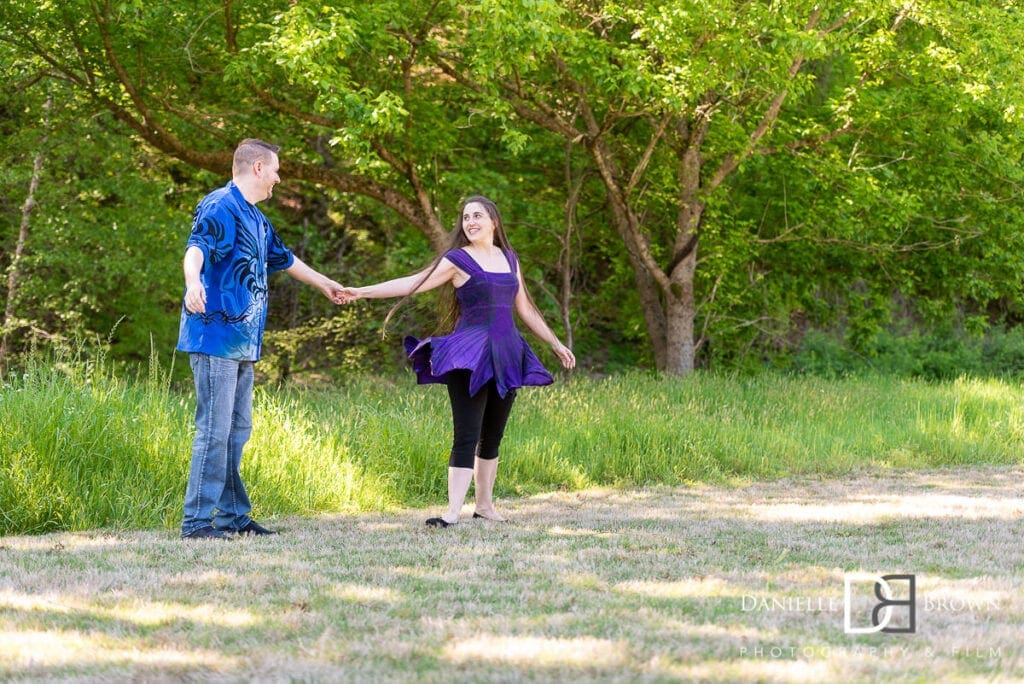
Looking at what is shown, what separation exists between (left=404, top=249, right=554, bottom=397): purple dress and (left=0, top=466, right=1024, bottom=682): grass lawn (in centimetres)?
85

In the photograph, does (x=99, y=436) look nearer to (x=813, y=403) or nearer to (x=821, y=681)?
(x=821, y=681)

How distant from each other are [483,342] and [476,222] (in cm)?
71

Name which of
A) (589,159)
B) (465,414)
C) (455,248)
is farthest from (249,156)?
(589,159)

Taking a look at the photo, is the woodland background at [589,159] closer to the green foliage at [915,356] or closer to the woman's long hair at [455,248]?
the green foliage at [915,356]

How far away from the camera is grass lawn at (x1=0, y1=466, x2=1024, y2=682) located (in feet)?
11.6

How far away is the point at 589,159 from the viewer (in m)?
16.2

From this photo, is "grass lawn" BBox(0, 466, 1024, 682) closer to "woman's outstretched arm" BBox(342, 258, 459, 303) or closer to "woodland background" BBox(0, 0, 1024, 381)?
"woman's outstretched arm" BBox(342, 258, 459, 303)

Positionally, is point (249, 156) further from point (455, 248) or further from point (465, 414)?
point (465, 414)

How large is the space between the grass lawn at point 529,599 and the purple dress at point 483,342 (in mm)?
846

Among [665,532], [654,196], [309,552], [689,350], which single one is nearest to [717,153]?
[654,196]

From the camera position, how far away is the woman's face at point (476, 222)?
6.75m

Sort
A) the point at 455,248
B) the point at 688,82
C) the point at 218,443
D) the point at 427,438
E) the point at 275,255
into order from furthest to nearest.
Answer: the point at 688,82
the point at 427,438
the point at 455,248
the point at 275,255
the point at 218,443

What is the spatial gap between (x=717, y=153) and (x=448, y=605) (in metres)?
12.0

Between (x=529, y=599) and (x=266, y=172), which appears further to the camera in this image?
(x=266, y=172)
